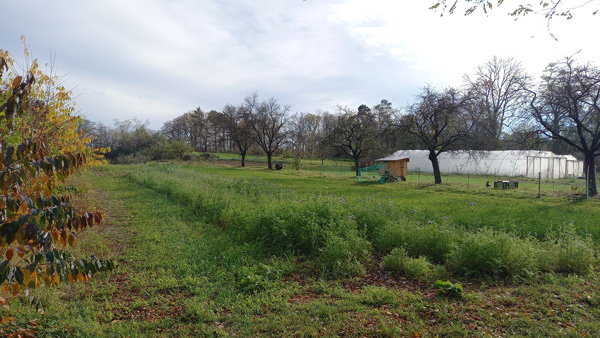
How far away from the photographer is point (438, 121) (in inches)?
903

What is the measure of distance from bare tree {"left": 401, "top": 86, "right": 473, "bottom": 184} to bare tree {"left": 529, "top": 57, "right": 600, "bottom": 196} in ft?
16.9

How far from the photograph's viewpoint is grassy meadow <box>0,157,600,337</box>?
11.9 feet

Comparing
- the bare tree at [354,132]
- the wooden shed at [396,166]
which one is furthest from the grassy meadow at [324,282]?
the bare tree at [354,132]

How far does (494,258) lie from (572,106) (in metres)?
16.4

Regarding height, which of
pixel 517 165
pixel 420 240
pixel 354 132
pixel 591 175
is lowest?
pixel 420 240

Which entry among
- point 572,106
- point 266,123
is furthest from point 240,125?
point 572,106

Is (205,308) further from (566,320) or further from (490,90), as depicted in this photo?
(490,90)

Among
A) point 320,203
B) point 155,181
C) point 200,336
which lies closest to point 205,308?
point 200,336

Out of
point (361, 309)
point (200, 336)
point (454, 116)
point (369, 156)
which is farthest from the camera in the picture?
point (369, 156)

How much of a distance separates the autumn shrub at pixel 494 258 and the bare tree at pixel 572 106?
45.7 feet

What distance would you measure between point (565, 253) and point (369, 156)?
101 feet

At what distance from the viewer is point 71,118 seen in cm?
786

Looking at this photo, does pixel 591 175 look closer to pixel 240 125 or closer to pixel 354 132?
pixel 354 132

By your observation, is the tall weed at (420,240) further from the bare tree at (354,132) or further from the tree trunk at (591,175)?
the bare tree at (354,132)
